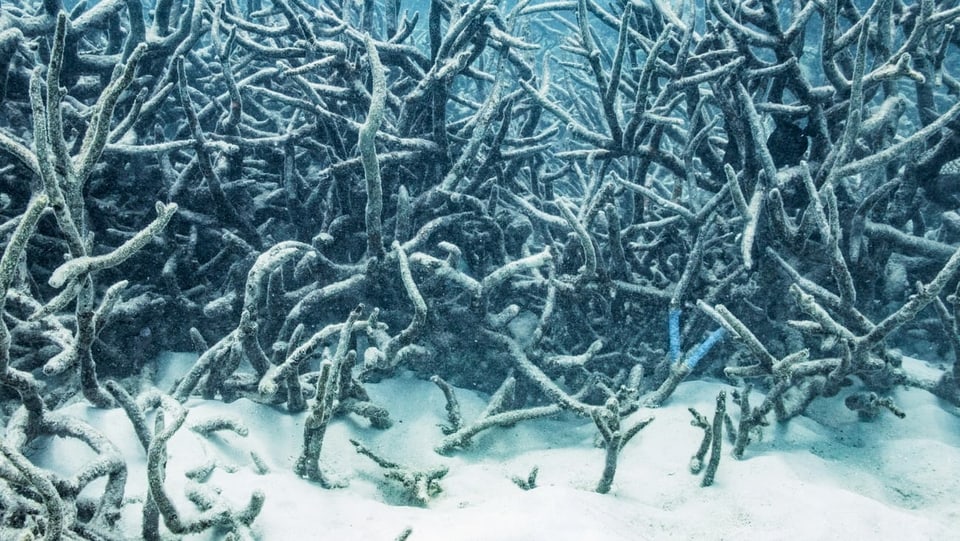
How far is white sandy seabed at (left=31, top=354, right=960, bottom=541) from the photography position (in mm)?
1788

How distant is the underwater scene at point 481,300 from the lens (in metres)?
1.88

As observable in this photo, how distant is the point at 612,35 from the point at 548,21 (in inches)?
112

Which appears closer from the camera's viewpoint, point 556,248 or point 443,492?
point 443,492

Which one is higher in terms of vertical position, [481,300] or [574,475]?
[481,300]

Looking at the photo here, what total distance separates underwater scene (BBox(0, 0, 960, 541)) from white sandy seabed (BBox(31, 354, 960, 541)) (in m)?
0.02

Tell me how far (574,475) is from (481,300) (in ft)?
3.29

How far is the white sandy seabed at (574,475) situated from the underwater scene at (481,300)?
0.05ft

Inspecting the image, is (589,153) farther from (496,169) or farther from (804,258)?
(804,258)

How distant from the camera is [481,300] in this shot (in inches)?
116

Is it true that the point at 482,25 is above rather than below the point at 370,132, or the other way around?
above

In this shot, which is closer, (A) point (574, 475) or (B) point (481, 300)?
(A) point (574, 475)

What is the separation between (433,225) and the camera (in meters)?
3.13

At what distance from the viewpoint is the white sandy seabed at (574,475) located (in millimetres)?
1788

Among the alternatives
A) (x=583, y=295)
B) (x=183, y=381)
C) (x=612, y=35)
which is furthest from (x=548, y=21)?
(x=183, y=381)
